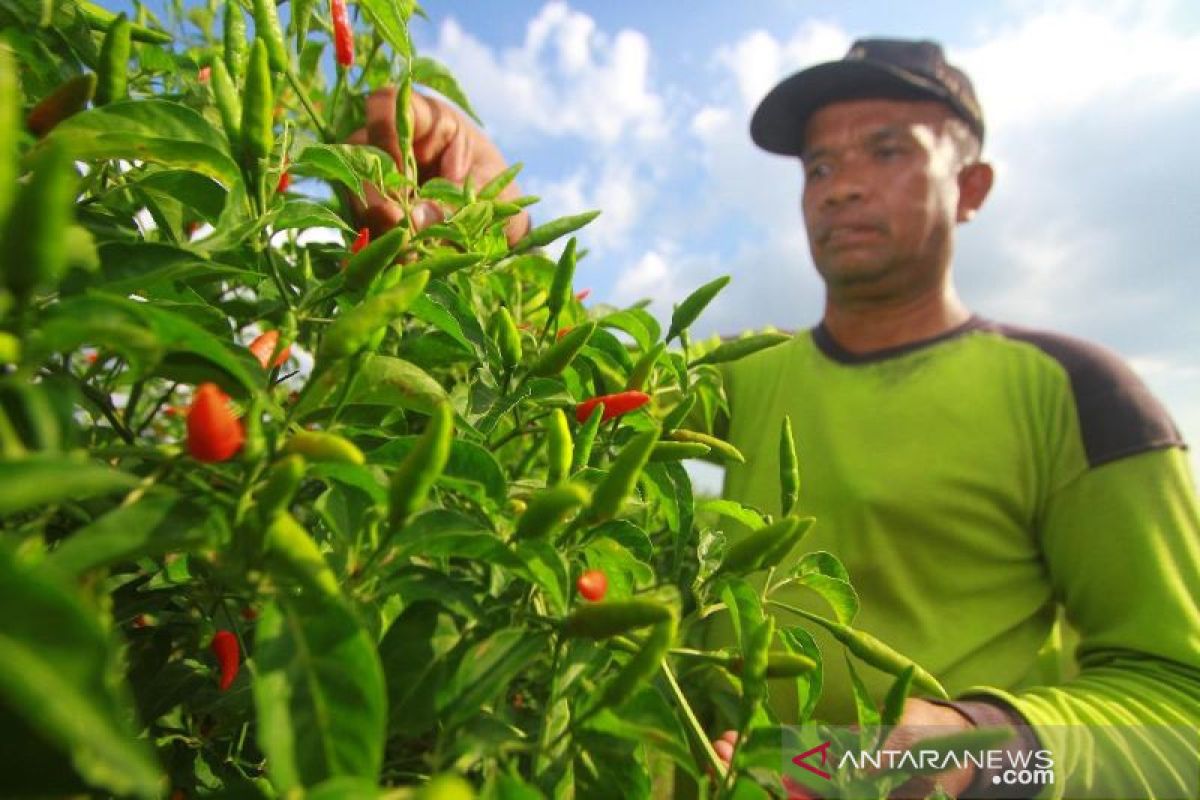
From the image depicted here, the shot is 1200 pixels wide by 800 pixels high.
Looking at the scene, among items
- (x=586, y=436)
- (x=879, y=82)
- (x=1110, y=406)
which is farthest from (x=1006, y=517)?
(x=586, y=436)

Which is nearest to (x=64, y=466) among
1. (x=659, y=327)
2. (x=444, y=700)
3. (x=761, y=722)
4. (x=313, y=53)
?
(x=444, y=700)

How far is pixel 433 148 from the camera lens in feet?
5.60

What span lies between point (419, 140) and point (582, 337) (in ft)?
3.81

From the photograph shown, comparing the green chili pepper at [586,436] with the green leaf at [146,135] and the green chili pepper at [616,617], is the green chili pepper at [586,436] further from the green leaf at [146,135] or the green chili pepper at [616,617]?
the green leaf at [146,135]

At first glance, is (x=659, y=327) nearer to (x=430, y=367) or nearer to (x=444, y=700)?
(x=430, y=367)

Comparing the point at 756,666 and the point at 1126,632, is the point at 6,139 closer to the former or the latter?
the point at 756,666

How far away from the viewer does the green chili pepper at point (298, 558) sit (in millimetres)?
457

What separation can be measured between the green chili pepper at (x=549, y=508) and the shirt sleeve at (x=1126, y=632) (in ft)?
4.85

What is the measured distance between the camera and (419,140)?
1692 millimetres

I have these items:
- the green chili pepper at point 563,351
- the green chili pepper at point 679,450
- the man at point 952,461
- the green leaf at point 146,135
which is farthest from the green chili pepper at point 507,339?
the man at point 952,461

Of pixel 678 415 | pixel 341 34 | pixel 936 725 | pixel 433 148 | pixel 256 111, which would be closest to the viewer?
pixel 256 111

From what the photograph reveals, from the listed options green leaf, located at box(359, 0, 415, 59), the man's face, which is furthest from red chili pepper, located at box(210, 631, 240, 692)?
the man's face

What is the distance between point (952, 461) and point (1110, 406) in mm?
433

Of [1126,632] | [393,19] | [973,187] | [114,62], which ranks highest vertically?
[973,187]
